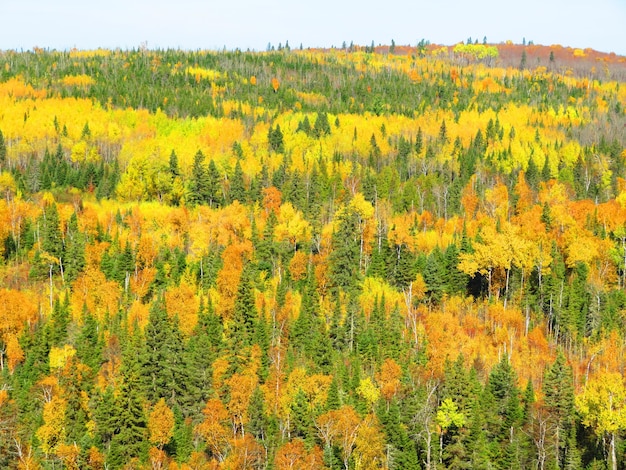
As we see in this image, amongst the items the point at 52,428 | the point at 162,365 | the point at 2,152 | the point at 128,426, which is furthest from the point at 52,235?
the point at 2,152

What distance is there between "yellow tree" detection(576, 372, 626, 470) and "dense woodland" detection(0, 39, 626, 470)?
0.22 m

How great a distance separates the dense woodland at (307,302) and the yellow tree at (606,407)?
0.22m

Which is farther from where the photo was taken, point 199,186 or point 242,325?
point 199,186

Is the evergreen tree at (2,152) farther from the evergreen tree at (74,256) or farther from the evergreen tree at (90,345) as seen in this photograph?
the evergreen tree at (90,345)

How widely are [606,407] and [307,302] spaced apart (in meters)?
42.3

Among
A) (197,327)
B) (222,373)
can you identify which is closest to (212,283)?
(197,327)

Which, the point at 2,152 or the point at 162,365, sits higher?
the point at 2,152

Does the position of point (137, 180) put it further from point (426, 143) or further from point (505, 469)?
point (505, 469)

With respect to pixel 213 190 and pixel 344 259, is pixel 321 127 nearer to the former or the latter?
pixel 213 190

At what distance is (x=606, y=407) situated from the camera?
2731 inches

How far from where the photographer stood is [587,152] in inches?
6491

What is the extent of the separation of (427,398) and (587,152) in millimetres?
103653

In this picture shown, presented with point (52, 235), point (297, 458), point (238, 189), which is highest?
point (238, 189)

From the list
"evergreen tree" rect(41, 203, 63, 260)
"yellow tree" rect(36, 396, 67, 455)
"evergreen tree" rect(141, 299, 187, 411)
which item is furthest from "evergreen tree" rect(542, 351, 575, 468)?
"evergreen tree" rect(41, 203, 63, 260)
